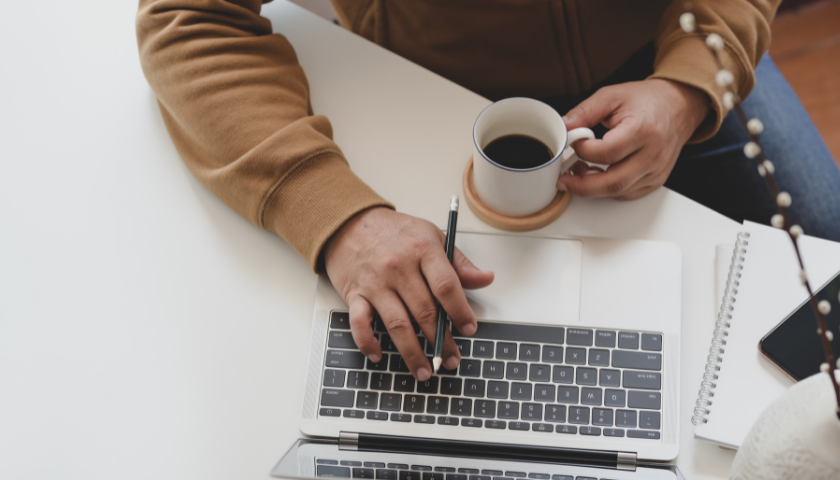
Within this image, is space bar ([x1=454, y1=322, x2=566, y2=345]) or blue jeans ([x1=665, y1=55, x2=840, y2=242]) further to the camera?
blue jeans ([x1=665, y1=55, x2=840, y2=242])

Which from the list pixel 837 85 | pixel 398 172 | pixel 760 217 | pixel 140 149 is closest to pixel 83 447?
pixel 140 149

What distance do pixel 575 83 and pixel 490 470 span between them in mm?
597

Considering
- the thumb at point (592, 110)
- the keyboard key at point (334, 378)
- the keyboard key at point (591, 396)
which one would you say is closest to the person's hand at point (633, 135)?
the thumb at point (592, 110)

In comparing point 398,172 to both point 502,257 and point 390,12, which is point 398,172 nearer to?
point 502,257

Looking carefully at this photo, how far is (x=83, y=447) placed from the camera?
24.1 inches

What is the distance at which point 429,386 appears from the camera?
61 centimetres

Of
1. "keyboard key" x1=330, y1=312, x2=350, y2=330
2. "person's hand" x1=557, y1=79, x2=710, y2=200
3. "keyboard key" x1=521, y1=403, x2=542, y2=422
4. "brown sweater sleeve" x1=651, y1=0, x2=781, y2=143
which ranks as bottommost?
"keyboard key" x1=521, y1=403, x2=542, y2=422

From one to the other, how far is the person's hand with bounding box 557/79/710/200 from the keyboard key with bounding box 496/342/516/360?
197 millimetres

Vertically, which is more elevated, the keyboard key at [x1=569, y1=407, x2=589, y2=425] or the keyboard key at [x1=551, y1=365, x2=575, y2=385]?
the keyboard key at [x1=551, y1=365, x2=575, y2=385]

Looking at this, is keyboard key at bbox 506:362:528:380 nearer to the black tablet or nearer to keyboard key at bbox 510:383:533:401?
keyboard key at bbox 510:383:533:401

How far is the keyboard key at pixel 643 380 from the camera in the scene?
23.8 inches

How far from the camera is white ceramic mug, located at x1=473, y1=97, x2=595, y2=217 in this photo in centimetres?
58

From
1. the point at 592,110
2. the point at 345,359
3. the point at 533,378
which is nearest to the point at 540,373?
the point at 533,378

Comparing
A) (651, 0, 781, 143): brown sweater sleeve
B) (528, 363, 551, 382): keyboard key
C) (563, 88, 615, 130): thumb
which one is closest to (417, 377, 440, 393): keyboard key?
(528, 363, 551, 382): keyboard key
